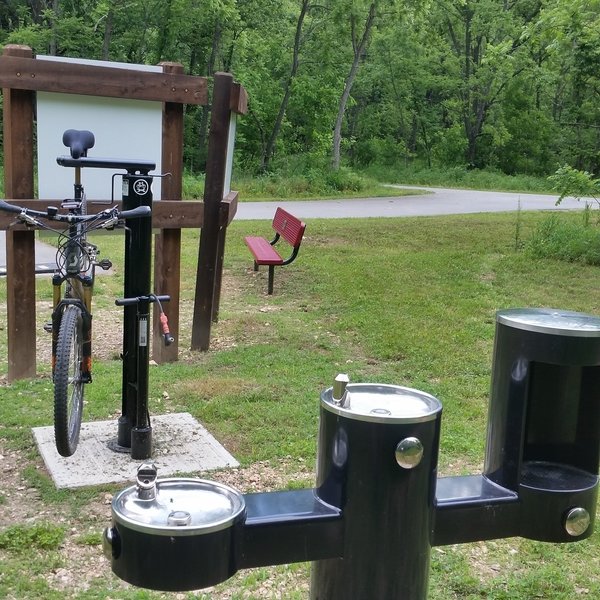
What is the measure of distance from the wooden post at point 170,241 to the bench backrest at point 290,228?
3097mm

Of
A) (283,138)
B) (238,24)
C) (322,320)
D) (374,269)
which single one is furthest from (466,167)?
(322,320)

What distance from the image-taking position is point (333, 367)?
6.15 metres

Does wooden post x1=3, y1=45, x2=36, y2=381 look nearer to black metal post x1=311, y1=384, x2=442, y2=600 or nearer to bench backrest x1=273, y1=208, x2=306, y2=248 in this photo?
bench backrest x1=273, y1=208, x2=306, y2=248

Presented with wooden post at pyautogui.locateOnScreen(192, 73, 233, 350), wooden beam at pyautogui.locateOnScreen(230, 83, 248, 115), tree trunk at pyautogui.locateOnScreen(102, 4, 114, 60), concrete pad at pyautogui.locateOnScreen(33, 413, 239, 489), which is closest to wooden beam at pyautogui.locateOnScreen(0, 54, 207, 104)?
wooden post at pyautogui.locateOnScreen(192, 73, 233, 350)

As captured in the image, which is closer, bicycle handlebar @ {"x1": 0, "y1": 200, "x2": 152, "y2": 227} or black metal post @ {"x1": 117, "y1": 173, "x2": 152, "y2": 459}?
bicycle handlebar @ {"x1": 0, "y1": 200, "x2": 152, "y2": 227}

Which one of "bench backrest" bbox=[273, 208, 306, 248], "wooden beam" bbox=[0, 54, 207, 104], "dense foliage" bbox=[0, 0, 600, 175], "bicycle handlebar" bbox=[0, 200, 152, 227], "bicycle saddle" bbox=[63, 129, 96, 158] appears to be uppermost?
"dense foliage" bbox=[0, 0, 600, 175]

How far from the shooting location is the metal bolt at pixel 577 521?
173cm

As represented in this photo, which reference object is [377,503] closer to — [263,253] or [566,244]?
[263,253]

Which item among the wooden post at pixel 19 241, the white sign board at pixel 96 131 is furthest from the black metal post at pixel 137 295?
the wooden post at pixel 19 241

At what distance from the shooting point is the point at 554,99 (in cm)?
4378

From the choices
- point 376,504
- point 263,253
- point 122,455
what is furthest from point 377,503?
point 263,253

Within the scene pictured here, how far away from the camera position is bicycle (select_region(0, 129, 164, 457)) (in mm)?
3986

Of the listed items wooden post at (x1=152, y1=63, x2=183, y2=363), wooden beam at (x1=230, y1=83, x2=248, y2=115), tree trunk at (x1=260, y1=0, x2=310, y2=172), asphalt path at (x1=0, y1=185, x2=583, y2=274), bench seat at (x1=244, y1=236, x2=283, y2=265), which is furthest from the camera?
tree trunk at (x1=260, y1=0, x2=310, y2=172)

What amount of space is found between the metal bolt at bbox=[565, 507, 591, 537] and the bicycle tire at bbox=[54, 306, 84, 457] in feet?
8.97
